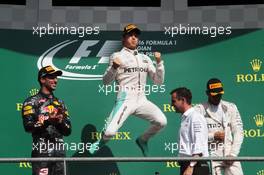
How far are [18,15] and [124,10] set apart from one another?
1.53 metres

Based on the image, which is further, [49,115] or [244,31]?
[244,31]

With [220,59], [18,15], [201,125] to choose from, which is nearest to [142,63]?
[220,59]

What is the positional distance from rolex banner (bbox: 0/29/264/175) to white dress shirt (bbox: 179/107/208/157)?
252 centimetres

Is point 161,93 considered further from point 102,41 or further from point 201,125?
point 201,125

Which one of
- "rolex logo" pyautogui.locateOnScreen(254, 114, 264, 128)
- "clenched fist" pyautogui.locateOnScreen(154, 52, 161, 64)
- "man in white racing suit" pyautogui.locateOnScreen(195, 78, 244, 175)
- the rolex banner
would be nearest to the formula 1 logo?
the rolex banner

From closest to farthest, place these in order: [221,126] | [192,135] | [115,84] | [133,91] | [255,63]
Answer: [192,135] < [221,126] < [133,91] < [115,84] < [255,63]

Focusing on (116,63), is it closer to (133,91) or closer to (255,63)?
(133,91)

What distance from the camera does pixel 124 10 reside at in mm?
9766

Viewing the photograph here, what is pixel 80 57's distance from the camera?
9.55 m

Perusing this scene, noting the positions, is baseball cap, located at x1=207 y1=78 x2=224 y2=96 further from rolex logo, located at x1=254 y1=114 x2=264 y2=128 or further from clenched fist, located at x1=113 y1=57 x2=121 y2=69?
clenched fist, located at x1=113 y1=57 x2=121 y2=69

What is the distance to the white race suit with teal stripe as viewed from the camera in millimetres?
8992

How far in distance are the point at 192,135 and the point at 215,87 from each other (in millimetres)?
2224

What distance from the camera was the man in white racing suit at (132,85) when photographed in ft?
29.5

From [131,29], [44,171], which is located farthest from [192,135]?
[131,29]
